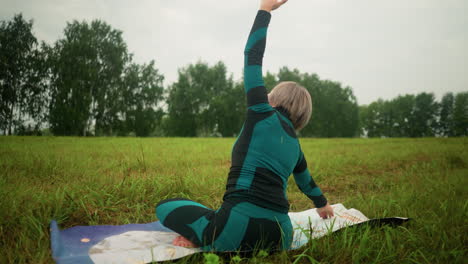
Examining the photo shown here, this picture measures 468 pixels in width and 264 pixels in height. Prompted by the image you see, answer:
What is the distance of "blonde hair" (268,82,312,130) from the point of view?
211cm

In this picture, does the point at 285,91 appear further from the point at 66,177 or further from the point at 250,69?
the point at 66,177

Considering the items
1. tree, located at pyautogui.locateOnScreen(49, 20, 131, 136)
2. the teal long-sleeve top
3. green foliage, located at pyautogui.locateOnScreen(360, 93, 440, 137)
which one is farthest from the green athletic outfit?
green foliage, located at pyautogui.locateOnScreen(360, 93, 440, 137)

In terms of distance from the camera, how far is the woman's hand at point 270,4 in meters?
1.99

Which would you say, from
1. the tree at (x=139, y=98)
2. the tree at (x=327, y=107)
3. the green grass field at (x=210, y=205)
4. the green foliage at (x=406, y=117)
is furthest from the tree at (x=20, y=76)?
the green foliage at (x=406, y=117)

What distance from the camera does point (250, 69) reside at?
75.9 inches

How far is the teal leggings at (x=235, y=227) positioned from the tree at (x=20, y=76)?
30652mm

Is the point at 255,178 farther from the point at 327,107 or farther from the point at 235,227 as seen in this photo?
the point at 327,107

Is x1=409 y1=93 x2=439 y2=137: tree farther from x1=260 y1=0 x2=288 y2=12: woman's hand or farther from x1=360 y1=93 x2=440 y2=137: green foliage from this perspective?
Result: x1=260 y1=0 x2=288 y2=12: woman's hand

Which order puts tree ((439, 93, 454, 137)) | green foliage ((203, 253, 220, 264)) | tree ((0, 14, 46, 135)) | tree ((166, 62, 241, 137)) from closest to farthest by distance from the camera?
green foliage ((203, 253, 220, 264))
tree ((0, 14, 46, 135))
tree ((166, 62, 241, 137))
tree ((439, 93, 454, 137))

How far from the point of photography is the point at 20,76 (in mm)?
25859

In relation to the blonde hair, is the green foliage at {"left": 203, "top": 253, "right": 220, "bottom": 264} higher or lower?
lower

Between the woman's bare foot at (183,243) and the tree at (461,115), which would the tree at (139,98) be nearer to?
the woman's bare foot at (183,243)

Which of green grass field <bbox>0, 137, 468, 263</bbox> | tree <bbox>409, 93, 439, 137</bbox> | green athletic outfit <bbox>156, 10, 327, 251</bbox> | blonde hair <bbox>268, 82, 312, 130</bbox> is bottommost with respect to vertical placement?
green grass field <bbox>0, 137, 468, 263</bbox>

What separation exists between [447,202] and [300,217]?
2.07 m
